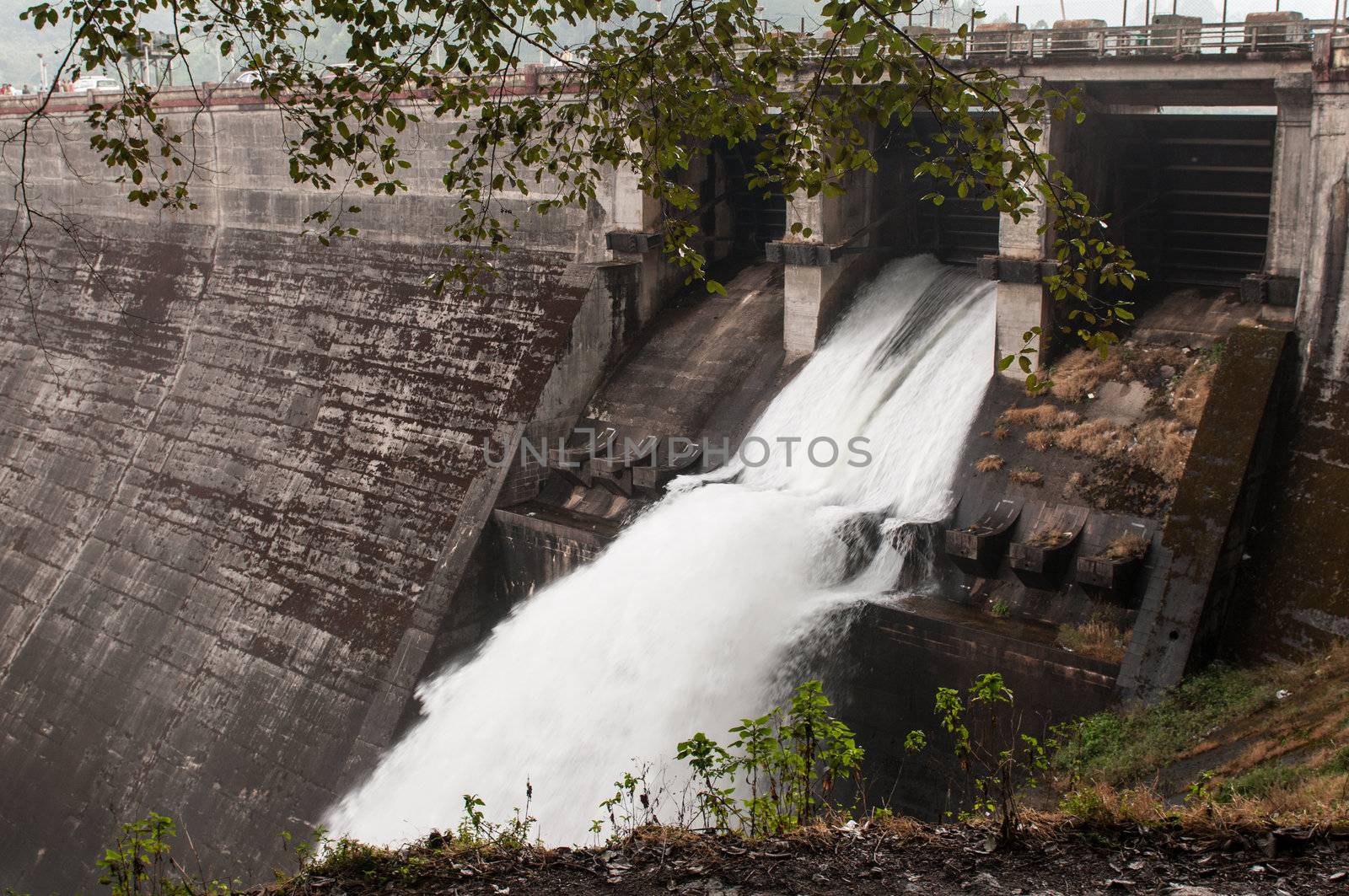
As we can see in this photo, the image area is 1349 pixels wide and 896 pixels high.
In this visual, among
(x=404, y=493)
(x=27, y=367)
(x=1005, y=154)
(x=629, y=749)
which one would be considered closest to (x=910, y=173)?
(x=404, y=493)

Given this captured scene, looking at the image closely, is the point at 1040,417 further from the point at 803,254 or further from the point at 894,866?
the point at 894,866

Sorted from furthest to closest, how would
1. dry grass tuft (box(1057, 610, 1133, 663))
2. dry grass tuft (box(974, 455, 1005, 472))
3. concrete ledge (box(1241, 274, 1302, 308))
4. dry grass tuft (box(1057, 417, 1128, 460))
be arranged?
1. dry grass tuft (box(974, 455, 1005, 472))
2. dry grass tuft (box(1057, 417, 1128, 460))
3. concrete ledge (box(1241, 274, 1302, 308))
4. dry grass tuft (box(1057, 610, 1133, 663))

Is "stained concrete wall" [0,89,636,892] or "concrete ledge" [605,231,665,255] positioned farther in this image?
"concrete ledge" [605,231,665,255]

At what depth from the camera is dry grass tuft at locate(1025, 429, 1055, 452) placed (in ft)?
42.7

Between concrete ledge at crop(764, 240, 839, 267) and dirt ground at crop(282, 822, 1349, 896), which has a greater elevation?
concrete ledge at crop(764, 240, 839, 267)

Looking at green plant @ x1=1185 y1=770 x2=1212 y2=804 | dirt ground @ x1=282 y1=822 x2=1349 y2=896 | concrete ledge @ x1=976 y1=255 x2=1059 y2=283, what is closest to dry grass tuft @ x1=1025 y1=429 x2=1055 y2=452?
concrete ledge @ x1=976 y1=255 x2=1059 y2=283

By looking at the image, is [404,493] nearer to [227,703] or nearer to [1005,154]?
[227,703]

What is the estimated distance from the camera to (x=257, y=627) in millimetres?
16047

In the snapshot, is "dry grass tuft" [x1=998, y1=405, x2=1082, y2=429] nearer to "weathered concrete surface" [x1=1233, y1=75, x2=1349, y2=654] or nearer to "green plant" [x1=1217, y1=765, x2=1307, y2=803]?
"weathered concrete surface" [x1=1233, y1=75, x2=1349, y2=654]

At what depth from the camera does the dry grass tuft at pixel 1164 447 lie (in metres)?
12.1

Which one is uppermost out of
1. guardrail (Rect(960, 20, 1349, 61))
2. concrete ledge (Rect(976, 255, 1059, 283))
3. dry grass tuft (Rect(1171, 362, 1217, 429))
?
guardrail (Rect(960, 20, 1349, 61))

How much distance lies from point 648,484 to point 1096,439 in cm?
501

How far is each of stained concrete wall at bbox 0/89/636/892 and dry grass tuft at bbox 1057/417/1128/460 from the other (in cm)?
648

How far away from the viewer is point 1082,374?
13.7 meters
